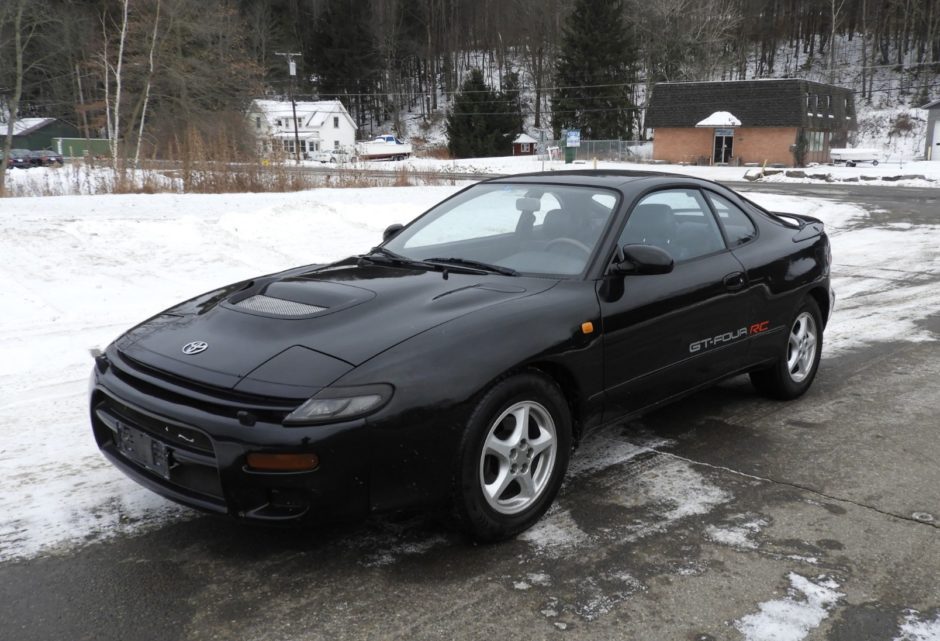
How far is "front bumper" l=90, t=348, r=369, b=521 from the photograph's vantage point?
2.65m

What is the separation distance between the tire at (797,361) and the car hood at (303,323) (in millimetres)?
2097

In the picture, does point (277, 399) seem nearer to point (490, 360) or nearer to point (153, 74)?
point (490, 360)

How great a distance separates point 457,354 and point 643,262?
114 cm

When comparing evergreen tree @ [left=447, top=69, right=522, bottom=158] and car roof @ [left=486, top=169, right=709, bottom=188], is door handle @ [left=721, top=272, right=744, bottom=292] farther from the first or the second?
evergreen tree @ [left=447, top=69, right=522, bottom=158]

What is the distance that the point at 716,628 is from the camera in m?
2.62

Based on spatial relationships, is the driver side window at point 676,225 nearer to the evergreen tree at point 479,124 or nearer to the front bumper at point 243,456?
the front bumper at point 243,456

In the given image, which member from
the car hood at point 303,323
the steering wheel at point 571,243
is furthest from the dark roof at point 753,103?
the car hood at point 303,323

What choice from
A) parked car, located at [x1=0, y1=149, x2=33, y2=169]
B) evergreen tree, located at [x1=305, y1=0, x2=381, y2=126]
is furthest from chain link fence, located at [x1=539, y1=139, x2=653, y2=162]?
evergreen tree, located at [x1=305, y1=0, x2=381, y2=126]

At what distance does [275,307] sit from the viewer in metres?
3.36

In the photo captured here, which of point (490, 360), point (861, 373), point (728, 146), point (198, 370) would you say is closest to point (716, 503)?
point (490, 360)

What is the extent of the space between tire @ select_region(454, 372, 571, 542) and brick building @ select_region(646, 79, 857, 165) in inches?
2032

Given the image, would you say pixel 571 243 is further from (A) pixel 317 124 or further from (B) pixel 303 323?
(A) pixel 317 124

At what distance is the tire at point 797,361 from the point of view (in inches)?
192

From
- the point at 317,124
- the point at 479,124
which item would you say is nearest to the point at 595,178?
the point at 479,124
